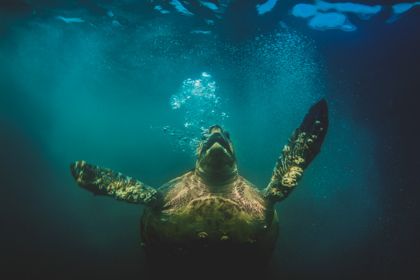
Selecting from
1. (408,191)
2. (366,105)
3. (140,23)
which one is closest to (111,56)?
(140,23)

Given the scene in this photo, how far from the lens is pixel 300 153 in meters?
5.32

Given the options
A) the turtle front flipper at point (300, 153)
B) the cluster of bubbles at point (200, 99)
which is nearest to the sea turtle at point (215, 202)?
the turtle front flipper at point (300, 153)

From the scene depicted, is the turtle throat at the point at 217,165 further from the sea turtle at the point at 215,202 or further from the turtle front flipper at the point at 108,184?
the turtle front flipper at the point at 108,184

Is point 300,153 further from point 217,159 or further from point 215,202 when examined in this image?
point 215,202

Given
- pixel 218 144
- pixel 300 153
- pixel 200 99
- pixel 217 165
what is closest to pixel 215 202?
pixel 217 165

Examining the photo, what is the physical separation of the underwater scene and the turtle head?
0.09 feet

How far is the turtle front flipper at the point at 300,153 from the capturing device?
517cm

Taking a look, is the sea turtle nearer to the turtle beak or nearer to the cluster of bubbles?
the turtle beak

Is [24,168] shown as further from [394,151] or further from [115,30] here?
[394,151]

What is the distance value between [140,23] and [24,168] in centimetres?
2411

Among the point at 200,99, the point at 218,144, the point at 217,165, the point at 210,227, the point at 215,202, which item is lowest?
the point at 210,227

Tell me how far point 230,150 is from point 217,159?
0.27 metres

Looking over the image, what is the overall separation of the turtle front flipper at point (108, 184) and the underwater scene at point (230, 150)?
17 mm

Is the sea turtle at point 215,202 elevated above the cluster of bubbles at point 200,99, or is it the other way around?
the cluster of bubbles at point 200,99
